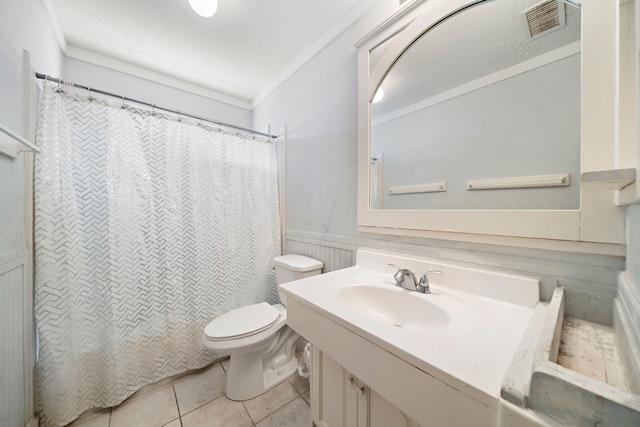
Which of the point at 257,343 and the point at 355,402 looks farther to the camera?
the point at 257,343

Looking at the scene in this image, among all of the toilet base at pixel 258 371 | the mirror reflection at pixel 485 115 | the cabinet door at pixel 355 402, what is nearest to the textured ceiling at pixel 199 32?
A: the mirror reflection at pixel 485 115

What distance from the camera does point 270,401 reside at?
1252 millimetres

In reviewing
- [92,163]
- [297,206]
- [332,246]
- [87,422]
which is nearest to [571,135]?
[332,246]

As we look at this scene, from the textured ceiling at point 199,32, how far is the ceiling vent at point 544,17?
2.58 feet

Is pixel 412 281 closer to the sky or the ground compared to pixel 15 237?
closer to the ground

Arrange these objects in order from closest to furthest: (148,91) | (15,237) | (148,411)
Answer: (15,237)
(148,411)
(148,91)

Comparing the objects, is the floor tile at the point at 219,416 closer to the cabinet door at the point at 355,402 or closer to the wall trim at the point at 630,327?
the cabinet door at the point at 355,402

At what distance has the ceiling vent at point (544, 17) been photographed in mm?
692

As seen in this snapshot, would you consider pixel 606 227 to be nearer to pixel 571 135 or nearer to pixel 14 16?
pixel 571 135

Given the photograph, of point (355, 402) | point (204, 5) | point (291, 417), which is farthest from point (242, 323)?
point (204, 5)

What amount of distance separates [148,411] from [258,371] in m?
0.59

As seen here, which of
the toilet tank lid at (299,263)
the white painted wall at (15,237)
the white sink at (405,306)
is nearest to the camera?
the white sink at (405,306)

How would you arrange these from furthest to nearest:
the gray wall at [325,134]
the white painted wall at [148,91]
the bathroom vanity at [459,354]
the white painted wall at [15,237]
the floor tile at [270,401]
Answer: the white painted wall at [148,91], the gray wall at [325,134], the floor tile at [270,401], the white painted wall at [15,237], the bathroom vanity at [459,354]

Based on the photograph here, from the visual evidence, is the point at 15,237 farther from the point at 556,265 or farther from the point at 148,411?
the point at 556,265
